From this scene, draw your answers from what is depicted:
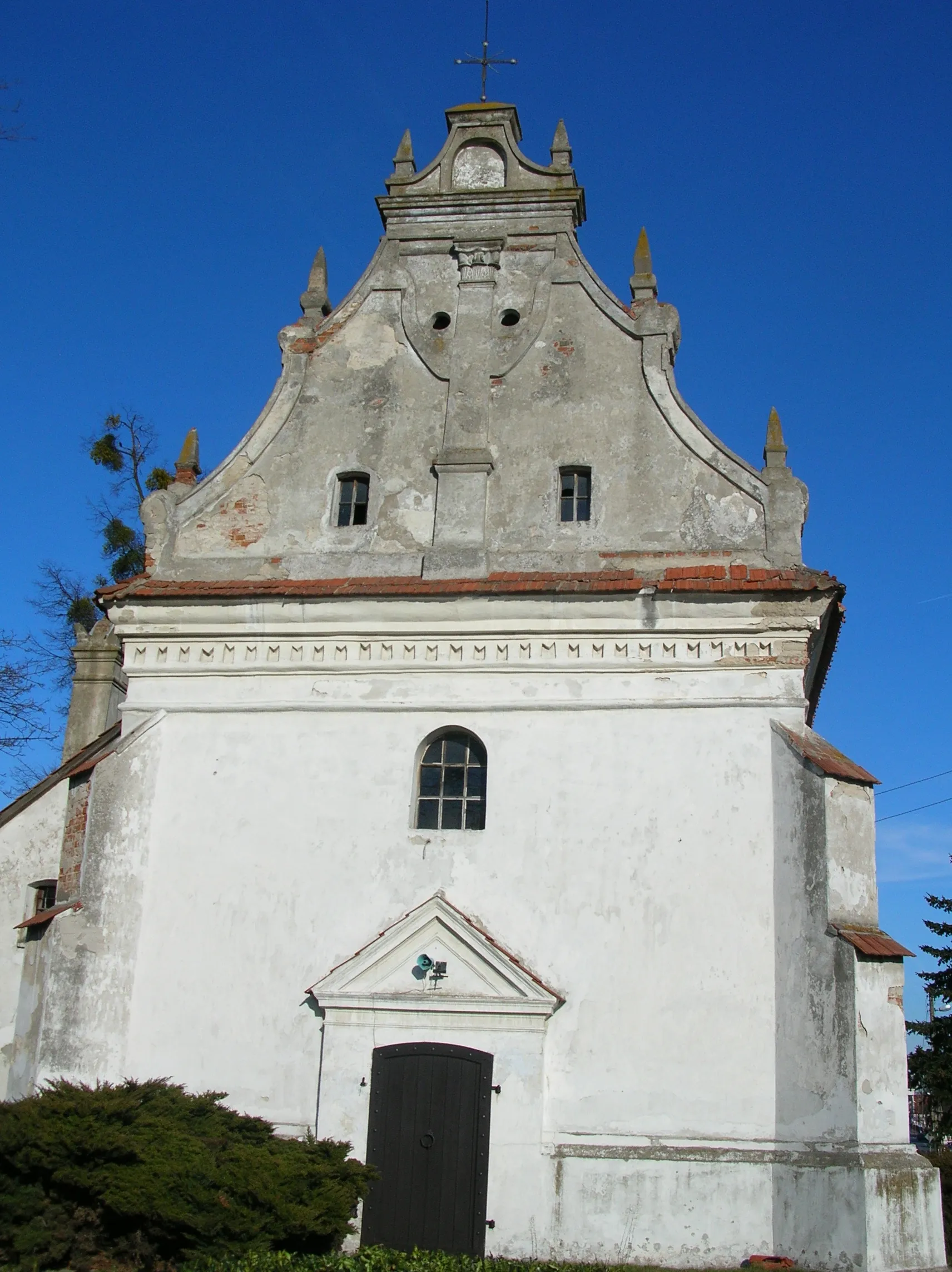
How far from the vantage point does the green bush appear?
1020 centimetres

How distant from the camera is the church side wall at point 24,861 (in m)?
15.9

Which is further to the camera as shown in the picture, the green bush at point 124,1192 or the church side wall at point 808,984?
the church side wall at point 808,984

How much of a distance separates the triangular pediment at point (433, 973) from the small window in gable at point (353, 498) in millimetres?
4955

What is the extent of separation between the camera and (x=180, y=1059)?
45.7 feet

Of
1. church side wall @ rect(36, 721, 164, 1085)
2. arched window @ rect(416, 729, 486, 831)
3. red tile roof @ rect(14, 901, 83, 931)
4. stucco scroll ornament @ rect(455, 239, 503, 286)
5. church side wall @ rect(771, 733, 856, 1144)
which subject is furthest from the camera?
stucco scroll ornament @ rect(455, 239, 503, 286)

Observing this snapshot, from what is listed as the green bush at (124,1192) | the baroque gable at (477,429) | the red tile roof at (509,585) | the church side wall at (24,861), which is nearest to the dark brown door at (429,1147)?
the green bush at (124,1192)

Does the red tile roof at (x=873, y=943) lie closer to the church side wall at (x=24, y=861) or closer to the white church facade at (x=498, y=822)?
the white church facade at (x=498, y=822)

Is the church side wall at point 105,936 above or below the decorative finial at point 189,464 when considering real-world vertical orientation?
below

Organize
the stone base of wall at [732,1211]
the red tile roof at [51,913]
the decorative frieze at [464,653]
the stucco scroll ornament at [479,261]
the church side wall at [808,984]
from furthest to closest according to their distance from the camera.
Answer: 1. the stucco scroll ornament at [479,261]
2. the decorative frieze at [464,653]
3. the red tile roof at [51,913]
4. the church side wall at [808,984]
5. the stone base of wall at [732,1211]

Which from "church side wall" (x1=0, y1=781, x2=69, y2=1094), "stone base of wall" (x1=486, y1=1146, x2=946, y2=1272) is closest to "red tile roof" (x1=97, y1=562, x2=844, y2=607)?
"church side wall" (x1=0, y1=781, x2=69, y2=1094)

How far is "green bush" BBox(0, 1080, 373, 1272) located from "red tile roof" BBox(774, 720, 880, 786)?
6.64 metres

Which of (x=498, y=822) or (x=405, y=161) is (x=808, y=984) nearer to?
(x=498, y=822)

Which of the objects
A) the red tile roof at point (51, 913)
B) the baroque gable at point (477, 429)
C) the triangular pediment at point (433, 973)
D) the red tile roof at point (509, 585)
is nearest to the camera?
the triangular pediment at point (433, 973)

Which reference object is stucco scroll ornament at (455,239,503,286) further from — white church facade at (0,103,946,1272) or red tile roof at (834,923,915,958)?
red tile roof at (834,923,915,958)
